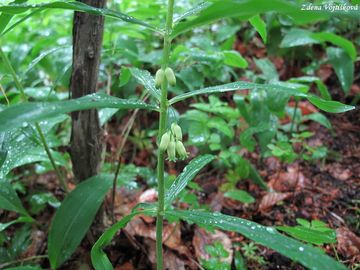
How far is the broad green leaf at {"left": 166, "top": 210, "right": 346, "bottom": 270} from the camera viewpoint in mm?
790

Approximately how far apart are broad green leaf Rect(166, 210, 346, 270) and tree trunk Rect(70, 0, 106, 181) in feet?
2.65

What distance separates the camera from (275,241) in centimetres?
87

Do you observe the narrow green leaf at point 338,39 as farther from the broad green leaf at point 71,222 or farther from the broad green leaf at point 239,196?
the broad green leaf at point 71,222

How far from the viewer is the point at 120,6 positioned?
301 cm

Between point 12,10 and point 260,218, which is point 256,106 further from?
point 12,10

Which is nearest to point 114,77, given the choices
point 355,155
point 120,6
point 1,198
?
point 120,6

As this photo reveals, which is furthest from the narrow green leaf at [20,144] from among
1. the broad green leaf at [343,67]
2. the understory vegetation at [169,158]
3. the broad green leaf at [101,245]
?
the broad green leaf at [343,67]

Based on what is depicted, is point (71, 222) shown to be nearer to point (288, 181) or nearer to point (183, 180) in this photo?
point (183, 180)

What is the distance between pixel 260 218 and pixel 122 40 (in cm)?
159

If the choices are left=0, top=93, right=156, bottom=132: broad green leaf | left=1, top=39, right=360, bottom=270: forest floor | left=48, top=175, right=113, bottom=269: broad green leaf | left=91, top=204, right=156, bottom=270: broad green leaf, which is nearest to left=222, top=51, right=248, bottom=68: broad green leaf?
left=1, top=39, right=360, bottom=270: forest floor

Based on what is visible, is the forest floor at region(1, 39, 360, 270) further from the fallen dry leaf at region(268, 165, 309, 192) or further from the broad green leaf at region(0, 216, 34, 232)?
the broad green leaf at region(0, 216, 34, 232)

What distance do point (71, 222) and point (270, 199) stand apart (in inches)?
48.0

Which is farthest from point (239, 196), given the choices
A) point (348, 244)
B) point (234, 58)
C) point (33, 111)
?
point (33, 111)

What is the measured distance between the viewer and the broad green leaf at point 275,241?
2.59 feet
